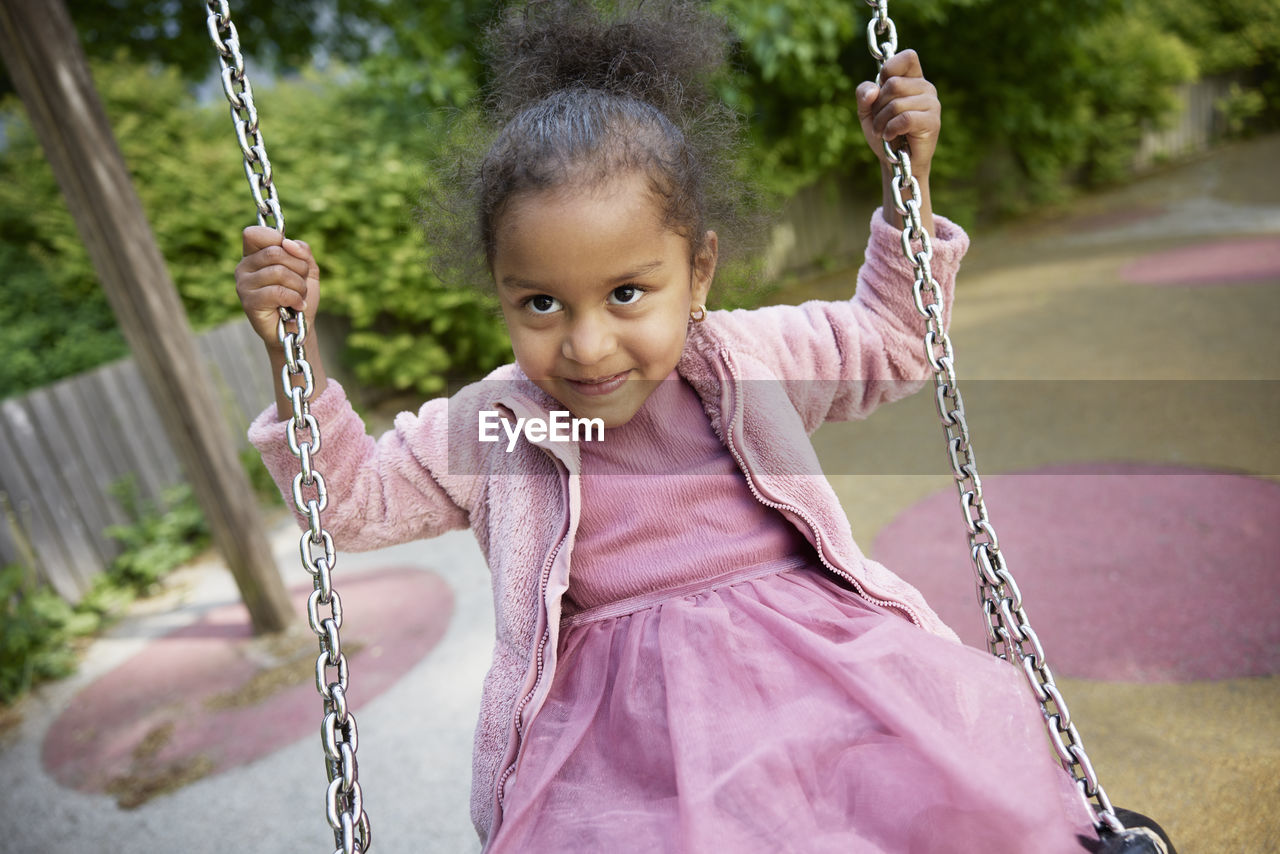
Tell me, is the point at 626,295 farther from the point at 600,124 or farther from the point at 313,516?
the point at 313,516

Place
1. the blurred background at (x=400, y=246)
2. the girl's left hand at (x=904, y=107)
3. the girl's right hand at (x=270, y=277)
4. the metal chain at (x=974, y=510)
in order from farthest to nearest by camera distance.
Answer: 1. the blurred background at (x=400, y=246)
2. the girl's left hand at (x=904, y=107)
3. the girl's right hand at (x=270, y=277)
4. the metal chain at (x=974, y=510)

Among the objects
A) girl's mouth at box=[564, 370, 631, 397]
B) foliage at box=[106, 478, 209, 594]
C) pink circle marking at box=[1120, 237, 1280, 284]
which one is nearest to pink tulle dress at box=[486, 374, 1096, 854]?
girl's mouth at box=[564, 370, 631, 397]

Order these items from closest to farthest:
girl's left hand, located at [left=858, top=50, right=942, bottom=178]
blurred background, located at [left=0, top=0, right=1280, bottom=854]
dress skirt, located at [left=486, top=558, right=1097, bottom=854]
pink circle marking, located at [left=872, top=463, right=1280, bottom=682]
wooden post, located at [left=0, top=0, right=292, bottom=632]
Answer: dress skirt, located at [left=486, top=558, right=1097, bottom=854] < girl's left hand, located at [left=858, top=50, right=942, bottom=178] < pink circle marking, located at [left=872, top=463, right=1280, bottom=682] < wooden post, located at [left=0, top=0, right=292, bottom=632] < blurred background, located at [left=0, top=0, right=1280, bottom=854]

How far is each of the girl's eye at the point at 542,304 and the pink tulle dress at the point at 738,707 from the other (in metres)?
0.29

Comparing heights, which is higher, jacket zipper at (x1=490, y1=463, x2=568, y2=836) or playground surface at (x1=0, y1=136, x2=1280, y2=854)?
jacket zipper at (x1=490, y1=463, x2=568, y2=836)

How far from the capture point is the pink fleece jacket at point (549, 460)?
1.42 m

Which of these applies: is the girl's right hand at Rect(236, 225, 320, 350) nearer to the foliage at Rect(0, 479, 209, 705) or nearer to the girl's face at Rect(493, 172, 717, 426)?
the girl's face at Rect(493, 172, 717, 426)

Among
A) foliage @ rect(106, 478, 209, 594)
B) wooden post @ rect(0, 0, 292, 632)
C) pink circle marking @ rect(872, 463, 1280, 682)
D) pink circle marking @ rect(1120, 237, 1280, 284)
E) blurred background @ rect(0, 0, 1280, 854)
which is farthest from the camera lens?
pink circle marking @ rect(1120, 237, 1280, 284)

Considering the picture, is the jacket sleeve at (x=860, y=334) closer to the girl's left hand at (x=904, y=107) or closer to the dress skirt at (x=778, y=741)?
the girl's left hand at (x=904, y=107)

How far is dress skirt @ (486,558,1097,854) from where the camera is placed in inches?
43.0

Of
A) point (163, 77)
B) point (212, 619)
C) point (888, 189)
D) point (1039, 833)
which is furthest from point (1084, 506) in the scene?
point (163, 77)

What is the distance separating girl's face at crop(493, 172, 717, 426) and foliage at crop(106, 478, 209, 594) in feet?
12.2

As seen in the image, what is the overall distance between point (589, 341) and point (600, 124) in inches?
13.0

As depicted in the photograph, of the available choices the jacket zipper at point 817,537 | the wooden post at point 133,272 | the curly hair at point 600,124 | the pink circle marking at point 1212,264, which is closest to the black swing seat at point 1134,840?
the jacket zipper at point 817,537
